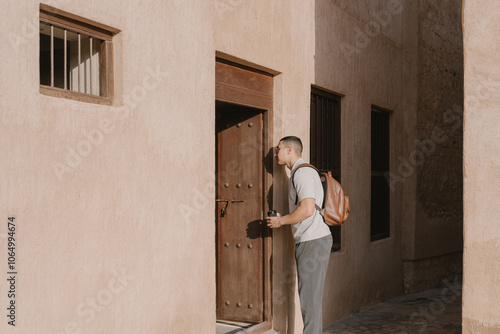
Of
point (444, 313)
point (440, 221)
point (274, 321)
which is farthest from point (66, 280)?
point (440, 221)

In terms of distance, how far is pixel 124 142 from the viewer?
4.02 m

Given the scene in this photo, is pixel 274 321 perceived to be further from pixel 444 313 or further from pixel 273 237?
pixel 444 313

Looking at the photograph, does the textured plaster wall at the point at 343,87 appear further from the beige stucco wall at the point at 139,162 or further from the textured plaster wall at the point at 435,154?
the textured plaster wall at the point at 435,154

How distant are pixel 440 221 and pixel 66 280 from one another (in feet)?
25.8

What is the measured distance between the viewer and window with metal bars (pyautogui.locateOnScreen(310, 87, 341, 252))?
695 centimetres

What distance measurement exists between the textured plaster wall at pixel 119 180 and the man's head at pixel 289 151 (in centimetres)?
82

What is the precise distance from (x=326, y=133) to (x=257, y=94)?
5.66 feet

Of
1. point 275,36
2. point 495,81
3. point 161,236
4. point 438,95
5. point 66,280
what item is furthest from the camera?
point 438,95

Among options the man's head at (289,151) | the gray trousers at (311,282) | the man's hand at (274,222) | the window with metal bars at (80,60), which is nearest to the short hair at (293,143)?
the man's head at (289,151)

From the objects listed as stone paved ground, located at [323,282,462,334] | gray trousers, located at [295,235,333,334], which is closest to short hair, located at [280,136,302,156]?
gray trousers, located at [295,235,333,334]

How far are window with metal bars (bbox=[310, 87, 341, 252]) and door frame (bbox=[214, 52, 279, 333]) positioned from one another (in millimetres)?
1085

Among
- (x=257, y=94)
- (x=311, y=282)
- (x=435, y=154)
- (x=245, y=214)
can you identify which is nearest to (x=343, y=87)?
(x=257, y=94)

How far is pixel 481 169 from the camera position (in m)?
4.89

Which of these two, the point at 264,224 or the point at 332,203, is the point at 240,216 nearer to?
the point at 264,224
